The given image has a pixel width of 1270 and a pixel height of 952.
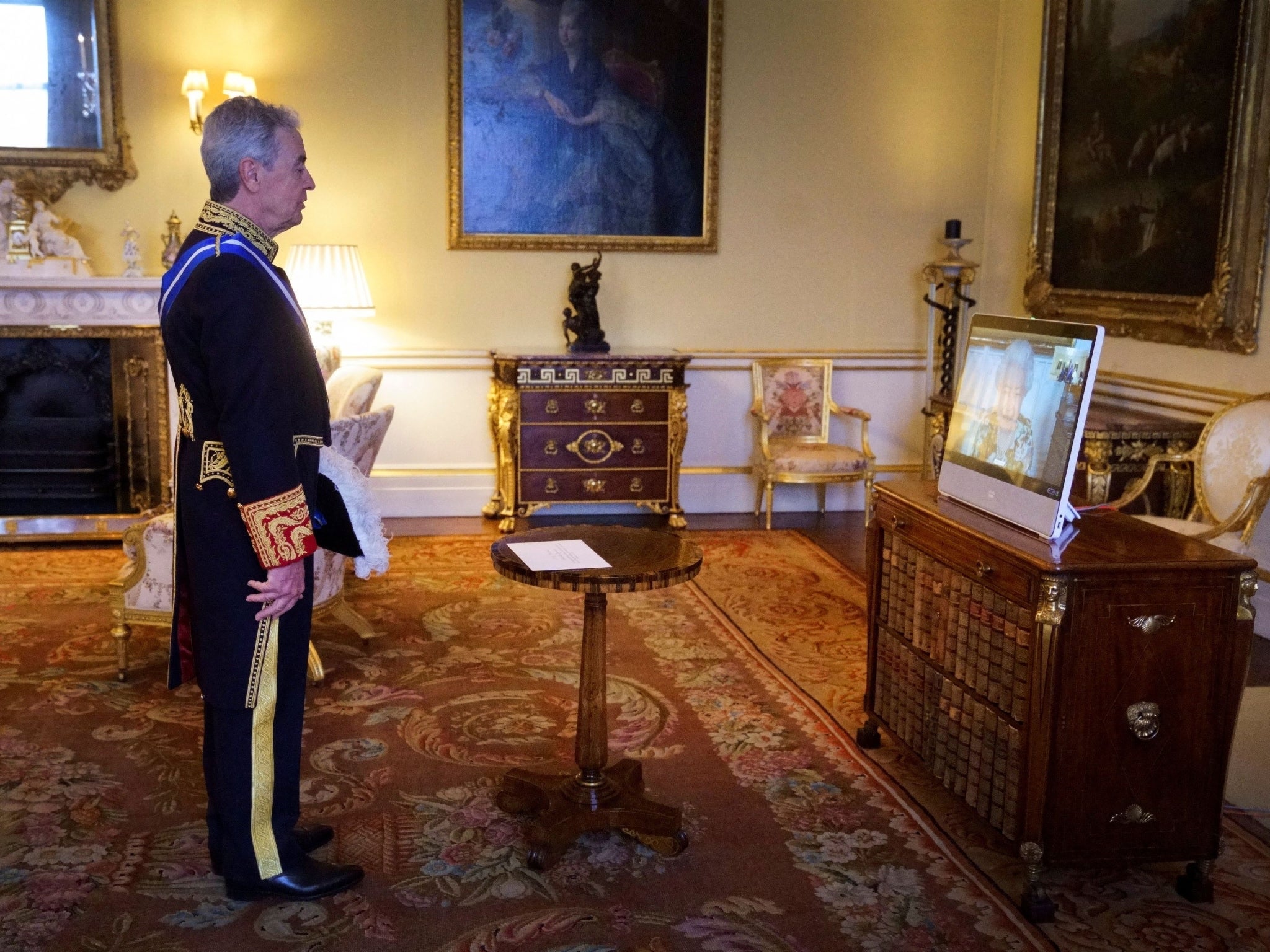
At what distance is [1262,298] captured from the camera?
5285mm

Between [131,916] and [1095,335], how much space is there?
8.65 feet

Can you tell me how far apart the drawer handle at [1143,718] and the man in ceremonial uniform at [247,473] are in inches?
75.6

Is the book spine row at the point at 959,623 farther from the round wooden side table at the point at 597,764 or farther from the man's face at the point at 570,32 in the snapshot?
the man's face at the point at 570,32

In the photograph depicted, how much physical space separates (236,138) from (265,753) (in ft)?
4.47

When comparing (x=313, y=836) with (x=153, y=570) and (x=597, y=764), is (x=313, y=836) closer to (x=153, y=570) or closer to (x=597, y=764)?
(x=597, y=764)

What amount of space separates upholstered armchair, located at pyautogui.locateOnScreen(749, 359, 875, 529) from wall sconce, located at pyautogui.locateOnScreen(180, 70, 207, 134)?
347 centimetres

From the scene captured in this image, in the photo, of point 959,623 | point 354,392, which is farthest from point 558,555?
point 354,392

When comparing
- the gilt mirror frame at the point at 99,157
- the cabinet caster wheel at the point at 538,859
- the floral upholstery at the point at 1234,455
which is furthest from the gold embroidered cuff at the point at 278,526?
the gilt mirror frame at the point at 99,157

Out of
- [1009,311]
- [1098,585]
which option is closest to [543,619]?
[1098,585]

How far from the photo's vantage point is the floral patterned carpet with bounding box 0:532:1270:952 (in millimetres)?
2795

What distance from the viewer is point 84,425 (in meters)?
6.76

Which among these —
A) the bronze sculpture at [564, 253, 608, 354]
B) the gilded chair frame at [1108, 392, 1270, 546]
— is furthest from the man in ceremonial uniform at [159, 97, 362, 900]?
the bronze sculpture at [564, 253, 608, 354]

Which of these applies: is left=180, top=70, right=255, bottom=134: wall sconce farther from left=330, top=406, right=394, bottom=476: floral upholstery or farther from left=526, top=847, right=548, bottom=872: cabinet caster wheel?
left=526, top=847, right=548, bottom=872: cabinet caster wheel

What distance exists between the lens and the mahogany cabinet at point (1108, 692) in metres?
2.80
